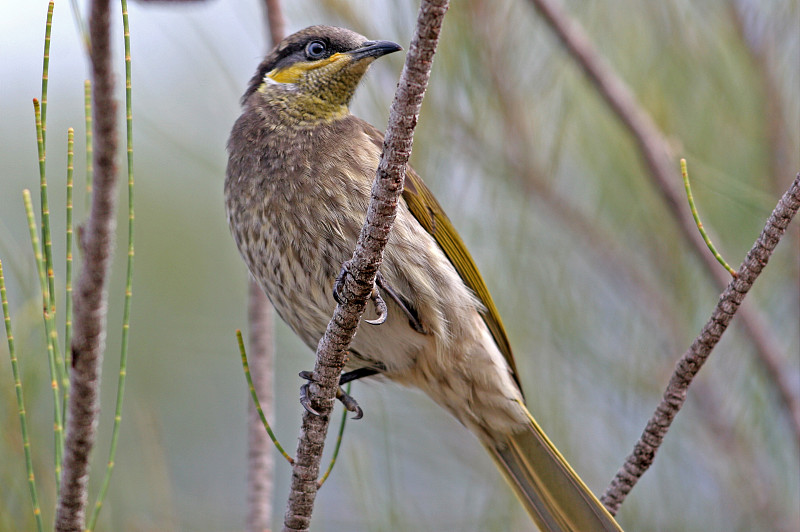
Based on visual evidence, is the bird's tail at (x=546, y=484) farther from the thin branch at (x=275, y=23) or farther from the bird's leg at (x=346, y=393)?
the thin branch at (x=275, y=23)

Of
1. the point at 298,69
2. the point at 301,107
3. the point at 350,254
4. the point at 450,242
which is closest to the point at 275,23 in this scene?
the point at 298,69

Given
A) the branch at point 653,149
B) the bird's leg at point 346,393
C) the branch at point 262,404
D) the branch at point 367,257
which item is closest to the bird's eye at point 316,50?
the branch at point 262,404

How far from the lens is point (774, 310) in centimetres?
318

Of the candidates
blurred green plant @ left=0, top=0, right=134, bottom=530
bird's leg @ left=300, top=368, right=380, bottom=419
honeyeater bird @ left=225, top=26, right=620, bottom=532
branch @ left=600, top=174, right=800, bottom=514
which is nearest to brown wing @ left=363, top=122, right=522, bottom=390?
honeyeater bird @ left=225, top=26, right=620, bottom=532

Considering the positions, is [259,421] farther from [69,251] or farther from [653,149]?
[653,149]

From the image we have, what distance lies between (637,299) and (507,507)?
90 cm

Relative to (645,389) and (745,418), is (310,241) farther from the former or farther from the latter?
(745,418)

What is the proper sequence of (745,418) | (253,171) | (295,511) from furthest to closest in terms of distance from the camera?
(745,418), (253,171), (295,511)

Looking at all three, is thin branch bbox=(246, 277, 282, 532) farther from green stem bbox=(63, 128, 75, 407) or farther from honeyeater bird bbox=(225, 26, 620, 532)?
green stem bbox=(63, 128, 75, 407)

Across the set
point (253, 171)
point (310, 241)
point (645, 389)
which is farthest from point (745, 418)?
point (253, 171)

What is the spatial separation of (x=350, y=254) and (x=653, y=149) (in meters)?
1.11

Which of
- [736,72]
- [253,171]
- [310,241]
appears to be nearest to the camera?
[310,241]

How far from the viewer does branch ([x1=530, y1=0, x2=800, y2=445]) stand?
2688 millimetres

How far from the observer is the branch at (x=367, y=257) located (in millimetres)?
1547
